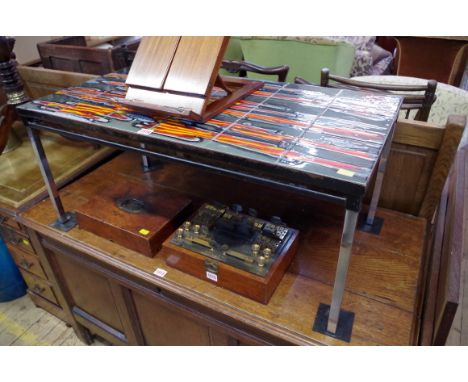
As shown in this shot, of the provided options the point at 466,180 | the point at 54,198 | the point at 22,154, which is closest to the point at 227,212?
the point at 54,198

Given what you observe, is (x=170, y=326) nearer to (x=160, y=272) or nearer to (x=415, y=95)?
(x=160, y=272)

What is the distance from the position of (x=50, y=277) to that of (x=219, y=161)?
1127mm

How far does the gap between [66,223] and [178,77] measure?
0.72 m

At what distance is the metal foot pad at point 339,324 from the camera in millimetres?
857

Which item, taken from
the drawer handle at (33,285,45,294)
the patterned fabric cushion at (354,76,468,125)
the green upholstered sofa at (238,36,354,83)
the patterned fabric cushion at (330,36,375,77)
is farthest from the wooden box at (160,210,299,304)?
the patterned fabric cushion at (330,36,375,77)

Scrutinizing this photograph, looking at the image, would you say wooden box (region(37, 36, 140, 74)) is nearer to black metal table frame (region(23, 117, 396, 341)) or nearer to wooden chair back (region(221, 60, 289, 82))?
wooden chair back (region(221, 60, 289, 82))

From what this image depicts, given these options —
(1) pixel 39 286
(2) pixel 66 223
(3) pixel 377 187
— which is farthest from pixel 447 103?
(1) pixel 39 286

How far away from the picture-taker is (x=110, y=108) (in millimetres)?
997

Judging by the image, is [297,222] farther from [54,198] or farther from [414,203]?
[54,198]

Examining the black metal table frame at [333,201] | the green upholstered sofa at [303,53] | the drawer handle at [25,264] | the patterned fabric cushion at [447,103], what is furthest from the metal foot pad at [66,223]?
the green upholstered sofa at [303,53]

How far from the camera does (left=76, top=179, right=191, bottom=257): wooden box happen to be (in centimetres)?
109

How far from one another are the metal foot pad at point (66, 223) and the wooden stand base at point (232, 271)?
0.43m

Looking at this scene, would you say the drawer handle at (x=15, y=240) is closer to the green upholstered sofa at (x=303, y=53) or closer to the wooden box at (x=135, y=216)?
the wooden box at (x=135, y=216)

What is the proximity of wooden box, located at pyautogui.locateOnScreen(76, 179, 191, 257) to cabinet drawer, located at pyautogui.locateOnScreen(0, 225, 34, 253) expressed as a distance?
0.42 meters
